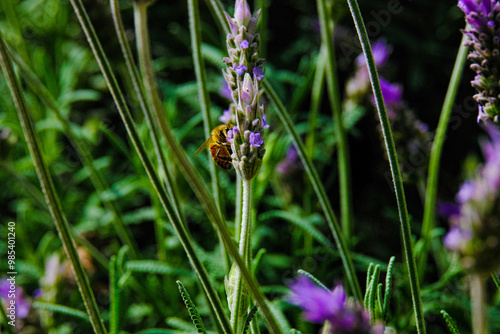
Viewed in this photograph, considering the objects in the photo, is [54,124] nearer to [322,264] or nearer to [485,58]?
[322,264]

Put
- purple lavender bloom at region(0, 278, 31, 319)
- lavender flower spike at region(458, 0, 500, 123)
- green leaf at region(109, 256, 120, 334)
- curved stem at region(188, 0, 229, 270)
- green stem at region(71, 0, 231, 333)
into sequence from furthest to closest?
purple lavender bloom at region(0, 278, 31, 319) → green leaf at region(109, 256, 120, 334) → curved stem at region(188, 0, 229, 270) → lavender flower spike at region(458, 0, 500, 123) → green stem at region(71, 0, 231, 333)

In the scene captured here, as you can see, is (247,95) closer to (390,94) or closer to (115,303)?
(115,303)

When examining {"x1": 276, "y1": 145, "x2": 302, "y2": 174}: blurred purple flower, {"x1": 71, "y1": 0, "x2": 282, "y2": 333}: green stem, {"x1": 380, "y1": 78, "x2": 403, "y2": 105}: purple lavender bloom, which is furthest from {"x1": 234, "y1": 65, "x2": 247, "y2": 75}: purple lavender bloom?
{"x1": 276, "y1": 145, "x2": 302, "y2": 174}: blurred purple flower

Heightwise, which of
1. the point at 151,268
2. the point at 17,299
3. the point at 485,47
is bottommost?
the point at 17,299

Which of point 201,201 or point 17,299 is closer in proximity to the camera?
point 201,201

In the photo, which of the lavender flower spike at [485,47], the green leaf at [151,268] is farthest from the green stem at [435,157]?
the green leaf at [151,268]

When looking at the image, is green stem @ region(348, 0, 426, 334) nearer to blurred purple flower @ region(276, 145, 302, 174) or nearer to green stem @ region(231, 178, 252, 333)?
green stem @ region(231, 178, 252, 333)

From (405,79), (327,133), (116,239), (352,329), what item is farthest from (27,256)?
(405,79)

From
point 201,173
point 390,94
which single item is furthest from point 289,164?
Answer: point 390,94

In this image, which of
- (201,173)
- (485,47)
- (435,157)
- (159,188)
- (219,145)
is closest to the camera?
(159,188)

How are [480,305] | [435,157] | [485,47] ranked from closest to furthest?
[480,305], [485,47], [435,157]

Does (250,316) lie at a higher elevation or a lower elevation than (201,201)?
lower
